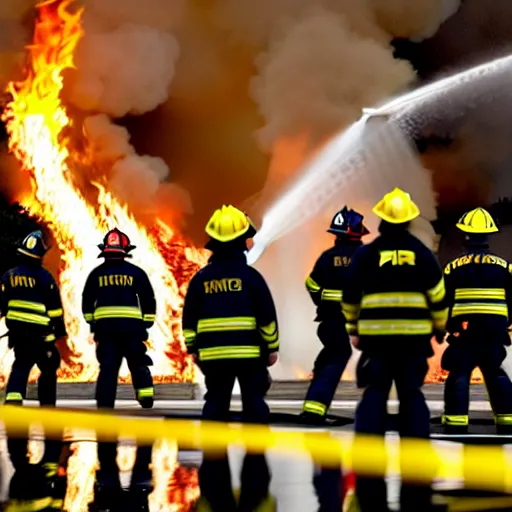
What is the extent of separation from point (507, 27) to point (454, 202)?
8.31ft

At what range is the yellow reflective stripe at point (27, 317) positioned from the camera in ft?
29.0

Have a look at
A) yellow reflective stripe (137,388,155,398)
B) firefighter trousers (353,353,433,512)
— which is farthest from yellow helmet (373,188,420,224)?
yellow reflective stripe (137,388,155,398)

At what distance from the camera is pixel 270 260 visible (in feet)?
48.2

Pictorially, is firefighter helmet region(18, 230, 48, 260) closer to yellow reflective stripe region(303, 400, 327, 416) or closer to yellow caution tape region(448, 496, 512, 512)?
yellow reflective stripe region(303, 400, 327, 416)

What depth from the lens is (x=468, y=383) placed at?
7.49 m

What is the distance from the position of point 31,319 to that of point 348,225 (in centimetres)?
263

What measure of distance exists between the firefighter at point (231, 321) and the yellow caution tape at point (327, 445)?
0.29 m

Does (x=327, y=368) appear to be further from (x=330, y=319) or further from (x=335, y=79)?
(x=335, y=79)

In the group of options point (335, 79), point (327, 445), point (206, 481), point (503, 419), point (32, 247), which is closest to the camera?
point (206, 481)

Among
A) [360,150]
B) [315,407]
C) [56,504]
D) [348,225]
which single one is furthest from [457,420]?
[360,150]

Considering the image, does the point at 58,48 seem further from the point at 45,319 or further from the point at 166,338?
the point at 45,319

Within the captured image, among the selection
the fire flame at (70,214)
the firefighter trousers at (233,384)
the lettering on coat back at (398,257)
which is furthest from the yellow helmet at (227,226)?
the fire flame at (70,214)

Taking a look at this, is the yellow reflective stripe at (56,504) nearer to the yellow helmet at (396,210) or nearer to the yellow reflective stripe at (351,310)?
the yellow reflective stripe at (351,310)

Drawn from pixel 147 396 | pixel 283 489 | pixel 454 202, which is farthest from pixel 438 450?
pixel 454 202
